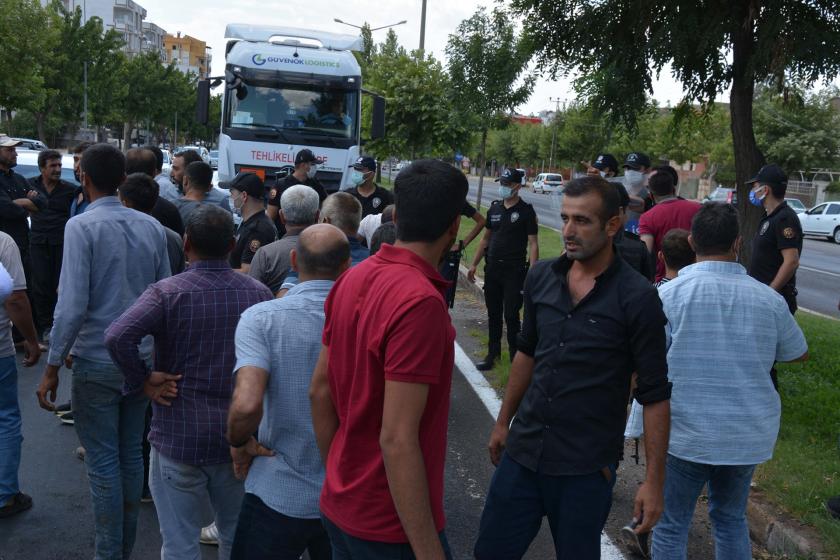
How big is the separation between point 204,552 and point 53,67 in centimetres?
4515

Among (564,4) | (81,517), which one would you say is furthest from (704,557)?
(564,4)

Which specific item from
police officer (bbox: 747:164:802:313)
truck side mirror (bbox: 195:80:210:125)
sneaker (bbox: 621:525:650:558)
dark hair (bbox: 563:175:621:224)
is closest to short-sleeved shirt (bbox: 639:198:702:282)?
police officer (bbox: 747:164:802:313)

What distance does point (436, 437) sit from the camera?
7.23 feet

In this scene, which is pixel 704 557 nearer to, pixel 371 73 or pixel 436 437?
pixel 436 437

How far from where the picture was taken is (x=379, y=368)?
84.4 inches

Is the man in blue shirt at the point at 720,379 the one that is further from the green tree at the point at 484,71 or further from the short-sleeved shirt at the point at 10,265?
the green tree at the point at 484,71

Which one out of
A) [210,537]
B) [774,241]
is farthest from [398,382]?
[774,241]

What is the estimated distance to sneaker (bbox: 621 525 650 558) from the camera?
4312mm

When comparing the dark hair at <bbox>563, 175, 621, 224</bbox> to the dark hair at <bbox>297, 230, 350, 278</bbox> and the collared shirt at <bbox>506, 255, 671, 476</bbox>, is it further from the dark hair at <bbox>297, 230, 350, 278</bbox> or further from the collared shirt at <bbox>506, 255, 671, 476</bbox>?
the dark hair at <bbox>297, 230, 350, 278</bbox>

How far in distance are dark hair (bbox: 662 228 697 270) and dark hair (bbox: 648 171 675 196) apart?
2.05 metres

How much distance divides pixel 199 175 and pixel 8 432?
2364mm

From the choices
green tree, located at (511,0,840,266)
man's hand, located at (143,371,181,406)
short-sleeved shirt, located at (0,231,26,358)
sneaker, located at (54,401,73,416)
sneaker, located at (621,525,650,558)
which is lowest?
sneaker, located at (54,401,73,416)

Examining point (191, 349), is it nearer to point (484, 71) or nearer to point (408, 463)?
point (408, 463)

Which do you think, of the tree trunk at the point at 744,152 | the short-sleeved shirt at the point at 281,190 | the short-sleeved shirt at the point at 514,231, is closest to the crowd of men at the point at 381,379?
the short-sleeved shirt at the point at 281,190
